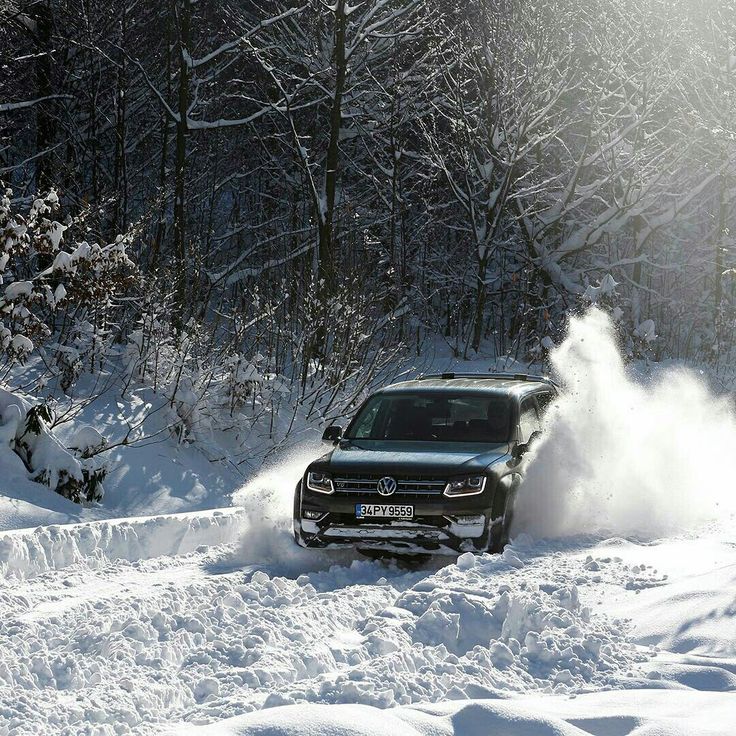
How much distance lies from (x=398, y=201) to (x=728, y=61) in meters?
10.4

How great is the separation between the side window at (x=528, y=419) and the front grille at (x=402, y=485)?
1419mm

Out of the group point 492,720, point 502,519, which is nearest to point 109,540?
point 502,519

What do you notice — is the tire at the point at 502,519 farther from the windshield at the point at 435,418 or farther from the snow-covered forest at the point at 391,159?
the snow-covered forest at the point at 391,159

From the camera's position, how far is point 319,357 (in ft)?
60.8

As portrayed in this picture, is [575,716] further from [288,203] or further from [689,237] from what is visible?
[689,237]

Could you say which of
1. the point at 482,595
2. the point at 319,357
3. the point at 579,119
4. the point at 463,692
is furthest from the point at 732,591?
the point at 579,119

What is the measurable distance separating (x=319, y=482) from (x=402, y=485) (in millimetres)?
745

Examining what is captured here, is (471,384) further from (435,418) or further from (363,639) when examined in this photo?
(363,639)

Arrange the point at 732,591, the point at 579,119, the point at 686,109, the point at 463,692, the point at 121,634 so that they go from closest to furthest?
the point at 463,692
the point at 121,634
the point at 732,591
the point at 579,119
the point at 686,109

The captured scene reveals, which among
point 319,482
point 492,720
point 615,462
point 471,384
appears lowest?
point 492,720

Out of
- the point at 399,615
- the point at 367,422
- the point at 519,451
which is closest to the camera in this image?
the point at 399,615

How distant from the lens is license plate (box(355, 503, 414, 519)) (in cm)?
915

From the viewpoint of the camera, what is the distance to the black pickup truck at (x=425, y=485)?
9117 mm

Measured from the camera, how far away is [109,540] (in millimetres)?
9930
